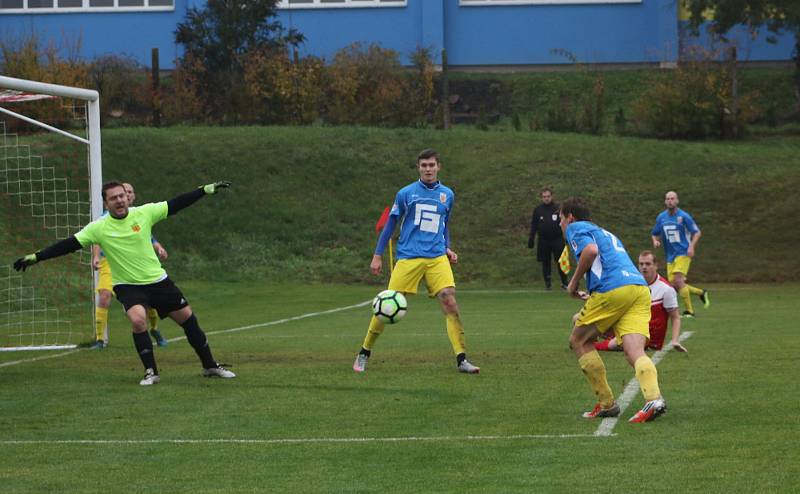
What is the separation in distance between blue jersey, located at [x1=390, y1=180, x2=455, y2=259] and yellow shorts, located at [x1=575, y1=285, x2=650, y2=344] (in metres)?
3.42

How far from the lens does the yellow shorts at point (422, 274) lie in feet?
43.4

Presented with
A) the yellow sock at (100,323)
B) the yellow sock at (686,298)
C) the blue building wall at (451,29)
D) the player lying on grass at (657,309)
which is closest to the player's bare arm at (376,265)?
the player lying on grass at (657,309)

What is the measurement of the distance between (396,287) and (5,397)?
3.93m

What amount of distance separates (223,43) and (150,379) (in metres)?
31.9

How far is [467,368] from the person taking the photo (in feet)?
42.3

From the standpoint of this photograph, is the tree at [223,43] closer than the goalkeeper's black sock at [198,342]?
No

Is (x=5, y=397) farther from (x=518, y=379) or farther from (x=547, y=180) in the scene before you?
(x=547, y=180)

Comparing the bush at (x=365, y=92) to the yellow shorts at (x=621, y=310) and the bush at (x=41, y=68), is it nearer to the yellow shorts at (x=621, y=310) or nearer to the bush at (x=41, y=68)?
the bush at (x=41, y=68)

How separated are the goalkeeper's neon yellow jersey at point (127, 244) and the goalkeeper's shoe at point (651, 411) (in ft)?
17.0

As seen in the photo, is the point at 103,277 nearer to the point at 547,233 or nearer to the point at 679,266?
the point at 679,266

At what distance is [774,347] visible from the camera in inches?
591

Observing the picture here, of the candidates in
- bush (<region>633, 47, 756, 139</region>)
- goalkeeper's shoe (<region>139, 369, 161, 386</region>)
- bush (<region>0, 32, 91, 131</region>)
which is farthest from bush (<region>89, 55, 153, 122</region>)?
goalkeeper's shoe (<region>139, 369, 161, 386</region>)

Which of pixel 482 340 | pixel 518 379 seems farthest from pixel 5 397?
pixel 482 340

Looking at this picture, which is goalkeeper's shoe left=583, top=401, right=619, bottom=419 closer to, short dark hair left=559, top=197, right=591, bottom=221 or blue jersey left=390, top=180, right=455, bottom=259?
short dark hair left=559, top=197, right=591, bottom=221
